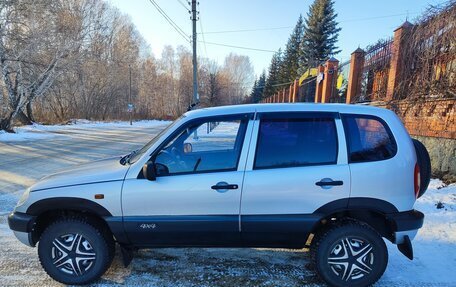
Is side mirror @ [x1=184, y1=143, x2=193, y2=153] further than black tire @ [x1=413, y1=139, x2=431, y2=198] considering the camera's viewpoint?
Yes

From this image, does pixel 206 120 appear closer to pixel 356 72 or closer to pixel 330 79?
pixel 356 72

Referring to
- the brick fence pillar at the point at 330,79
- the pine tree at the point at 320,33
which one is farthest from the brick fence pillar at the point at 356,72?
the pine tree at the point at 320,33

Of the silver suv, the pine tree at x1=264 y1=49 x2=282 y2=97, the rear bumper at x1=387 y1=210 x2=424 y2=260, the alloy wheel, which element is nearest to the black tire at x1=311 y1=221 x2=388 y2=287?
the silver suv

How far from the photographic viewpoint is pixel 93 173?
3.16 meters

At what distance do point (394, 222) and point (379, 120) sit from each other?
1.04 m

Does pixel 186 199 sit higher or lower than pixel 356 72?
lower

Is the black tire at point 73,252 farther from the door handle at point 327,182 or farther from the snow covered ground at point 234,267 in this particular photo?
the door handle at point 327,182

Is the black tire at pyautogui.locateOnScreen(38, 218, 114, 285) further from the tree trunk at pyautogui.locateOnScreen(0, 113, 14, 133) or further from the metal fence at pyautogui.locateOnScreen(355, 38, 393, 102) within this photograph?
the tree trunk at pyautogui.locateOnScreen(0, 113, 14, 133)

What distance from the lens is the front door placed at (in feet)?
9.73

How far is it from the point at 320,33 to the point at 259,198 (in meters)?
42.9

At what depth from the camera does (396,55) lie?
8.87m

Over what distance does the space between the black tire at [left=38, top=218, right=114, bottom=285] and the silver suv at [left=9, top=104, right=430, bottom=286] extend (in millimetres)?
10

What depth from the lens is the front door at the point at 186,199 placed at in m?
2.97

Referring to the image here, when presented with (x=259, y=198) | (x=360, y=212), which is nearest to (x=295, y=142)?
(x=259, y=198)
